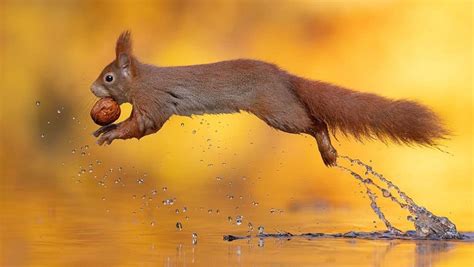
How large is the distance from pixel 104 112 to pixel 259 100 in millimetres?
845

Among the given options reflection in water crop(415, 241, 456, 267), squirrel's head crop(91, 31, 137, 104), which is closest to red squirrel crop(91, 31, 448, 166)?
squirrel's head crop(91, 31, 137, 104)

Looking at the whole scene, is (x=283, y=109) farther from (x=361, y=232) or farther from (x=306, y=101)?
(x=361, y=232)

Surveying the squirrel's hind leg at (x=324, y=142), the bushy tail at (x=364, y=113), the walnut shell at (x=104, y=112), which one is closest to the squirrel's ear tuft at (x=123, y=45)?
the walnut shell at (x=104, y=112)

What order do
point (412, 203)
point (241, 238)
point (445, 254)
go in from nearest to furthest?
1. point (445, 254)
2. point (241, 238)
3. point (412, 203)

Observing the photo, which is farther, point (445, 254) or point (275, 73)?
point (275, 73)

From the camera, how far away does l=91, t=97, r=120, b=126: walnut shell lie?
617 cm

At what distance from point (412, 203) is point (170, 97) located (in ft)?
4.94

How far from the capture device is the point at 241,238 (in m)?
6.06

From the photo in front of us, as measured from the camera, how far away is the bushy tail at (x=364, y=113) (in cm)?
625

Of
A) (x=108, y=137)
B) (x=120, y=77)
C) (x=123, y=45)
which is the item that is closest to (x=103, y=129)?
(x=108, y=137)

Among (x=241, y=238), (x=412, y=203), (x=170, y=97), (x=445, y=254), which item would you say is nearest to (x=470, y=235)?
(x=412, y=203)

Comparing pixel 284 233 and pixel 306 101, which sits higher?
pixel 306 101

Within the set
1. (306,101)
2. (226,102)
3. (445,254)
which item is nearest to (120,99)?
(226,102)

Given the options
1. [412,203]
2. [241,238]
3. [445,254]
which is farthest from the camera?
[412,203]
